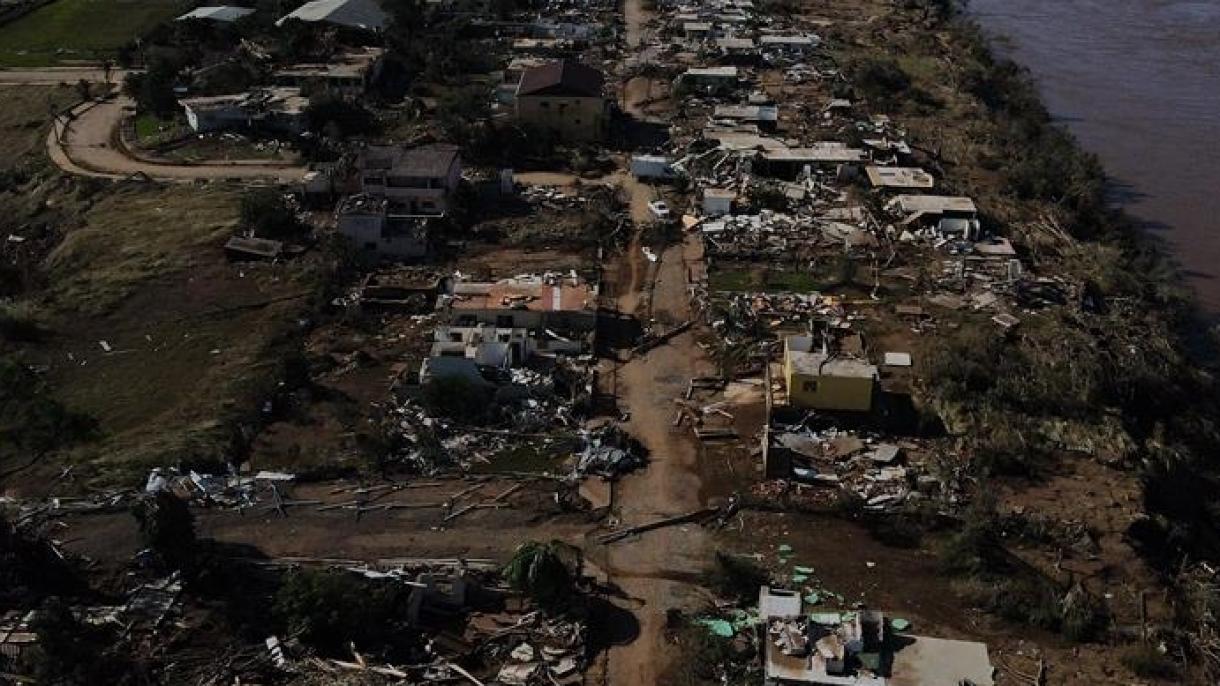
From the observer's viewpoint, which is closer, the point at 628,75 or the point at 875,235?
the point at 875,235

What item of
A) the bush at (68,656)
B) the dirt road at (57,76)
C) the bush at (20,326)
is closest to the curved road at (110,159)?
the dirt road at (57,76)

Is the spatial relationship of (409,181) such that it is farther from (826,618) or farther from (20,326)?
(826,618)

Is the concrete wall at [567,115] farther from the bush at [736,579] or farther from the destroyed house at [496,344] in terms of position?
the bush at [736,579]

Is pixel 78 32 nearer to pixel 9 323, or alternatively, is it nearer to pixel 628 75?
pixel 628 75

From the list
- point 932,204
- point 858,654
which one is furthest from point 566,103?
point 858,654

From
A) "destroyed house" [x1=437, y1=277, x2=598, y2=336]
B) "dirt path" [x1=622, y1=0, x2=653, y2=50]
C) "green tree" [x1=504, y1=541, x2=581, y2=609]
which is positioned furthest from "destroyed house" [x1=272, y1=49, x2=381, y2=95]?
"green tree" [x1=504, y1=541, x2=581, y2=609]

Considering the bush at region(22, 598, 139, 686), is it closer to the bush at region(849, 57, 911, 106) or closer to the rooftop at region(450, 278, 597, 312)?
the rooftop at region(450, 278, 597, 312)

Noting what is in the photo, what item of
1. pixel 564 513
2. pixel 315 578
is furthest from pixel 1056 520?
pixel 315 578
